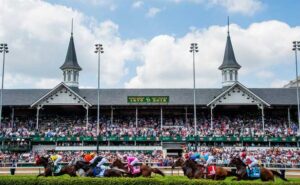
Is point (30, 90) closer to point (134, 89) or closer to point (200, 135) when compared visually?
point (134, 89)

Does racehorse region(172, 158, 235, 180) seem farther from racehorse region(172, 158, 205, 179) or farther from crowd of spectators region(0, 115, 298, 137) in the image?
crowd of spectators region(0, 115, 298, 137)

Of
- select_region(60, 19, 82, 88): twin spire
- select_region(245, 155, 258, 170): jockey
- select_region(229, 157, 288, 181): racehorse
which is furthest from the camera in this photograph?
select_region(60, 19, 82, 88): twin spire

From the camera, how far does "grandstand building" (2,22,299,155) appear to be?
41.5 metres

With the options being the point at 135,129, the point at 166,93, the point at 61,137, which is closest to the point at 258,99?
the point at 166,93

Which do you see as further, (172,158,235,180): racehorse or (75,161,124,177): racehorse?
(75,161,124,177): racehorse

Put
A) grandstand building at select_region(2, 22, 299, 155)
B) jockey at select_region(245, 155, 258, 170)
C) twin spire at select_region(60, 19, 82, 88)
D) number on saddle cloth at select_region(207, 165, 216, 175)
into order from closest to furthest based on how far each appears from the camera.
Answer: jockey at select_region(245, 155, 258, 170), number on saddle cloth at select_region(207, 165, 216, 175), grandstand building at select_region(2, 22, 299, 155), twin spire at select_region(60, 19, 82, 88)

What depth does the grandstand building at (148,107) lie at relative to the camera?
41.5 m

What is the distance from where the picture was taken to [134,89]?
48.0 m

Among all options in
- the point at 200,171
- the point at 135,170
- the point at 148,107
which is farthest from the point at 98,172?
the point at 148,107

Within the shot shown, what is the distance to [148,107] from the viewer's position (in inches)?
1786

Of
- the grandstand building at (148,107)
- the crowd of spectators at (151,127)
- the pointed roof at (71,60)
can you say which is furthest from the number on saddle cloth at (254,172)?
the pointed roof at (71,60)

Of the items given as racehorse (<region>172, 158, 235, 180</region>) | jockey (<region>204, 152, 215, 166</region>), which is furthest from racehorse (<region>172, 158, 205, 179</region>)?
jockey (<region>204, 152, 215, 166</region>)

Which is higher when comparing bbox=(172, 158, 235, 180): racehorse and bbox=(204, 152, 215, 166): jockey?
bbox=(204, 152, 215, 166): jockey

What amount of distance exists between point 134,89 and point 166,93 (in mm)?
4387
